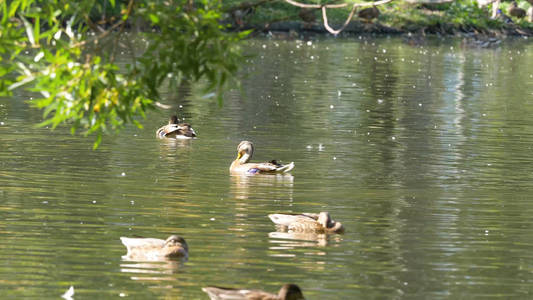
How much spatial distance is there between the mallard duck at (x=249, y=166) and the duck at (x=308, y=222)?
14.8 feet

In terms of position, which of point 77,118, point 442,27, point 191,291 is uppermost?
point 442,27

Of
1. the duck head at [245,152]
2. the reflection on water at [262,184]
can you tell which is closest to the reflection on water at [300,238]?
the reflection on water at [262,184]

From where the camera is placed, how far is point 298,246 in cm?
1549

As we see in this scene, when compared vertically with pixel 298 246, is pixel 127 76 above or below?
above

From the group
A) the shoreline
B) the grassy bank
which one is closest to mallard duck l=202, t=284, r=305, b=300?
the shoreline

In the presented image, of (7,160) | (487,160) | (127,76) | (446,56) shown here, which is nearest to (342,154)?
(487,160)

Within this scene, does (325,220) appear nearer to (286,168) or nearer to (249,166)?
(286,168)

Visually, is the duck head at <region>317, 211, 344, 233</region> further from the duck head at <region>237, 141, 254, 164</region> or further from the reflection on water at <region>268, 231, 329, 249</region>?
the duck head at <region>237, 141, 254, 164</region>

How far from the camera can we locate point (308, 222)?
53.3 ft

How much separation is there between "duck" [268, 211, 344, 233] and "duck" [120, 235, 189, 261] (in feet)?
7.94

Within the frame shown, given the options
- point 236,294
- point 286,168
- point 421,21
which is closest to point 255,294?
point 236,294

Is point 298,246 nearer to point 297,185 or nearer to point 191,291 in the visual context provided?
point 191,291

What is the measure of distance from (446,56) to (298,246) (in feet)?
157

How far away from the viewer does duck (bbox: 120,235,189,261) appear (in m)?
13.9
